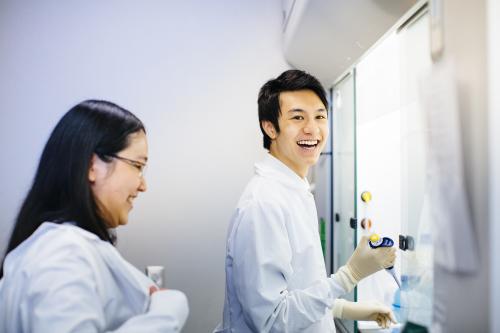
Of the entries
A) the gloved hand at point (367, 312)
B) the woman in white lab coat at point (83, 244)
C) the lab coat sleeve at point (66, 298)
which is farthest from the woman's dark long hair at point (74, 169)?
the gloved hand at point (367, 312)

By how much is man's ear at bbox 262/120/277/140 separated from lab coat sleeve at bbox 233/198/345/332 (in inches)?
14.1

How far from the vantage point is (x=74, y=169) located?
2.83 feet

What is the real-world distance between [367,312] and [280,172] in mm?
584

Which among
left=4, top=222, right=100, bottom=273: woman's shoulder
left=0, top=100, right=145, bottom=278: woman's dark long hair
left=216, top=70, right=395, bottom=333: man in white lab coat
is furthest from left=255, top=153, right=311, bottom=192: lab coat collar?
left=4, top=222, right=100, bottom=273: woman's shoulder

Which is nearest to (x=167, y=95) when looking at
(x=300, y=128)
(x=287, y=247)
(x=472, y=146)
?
(x=300, y=128)

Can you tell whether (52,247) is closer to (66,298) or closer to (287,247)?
(66,298)

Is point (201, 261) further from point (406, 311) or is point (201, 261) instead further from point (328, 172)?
point (406, 311)

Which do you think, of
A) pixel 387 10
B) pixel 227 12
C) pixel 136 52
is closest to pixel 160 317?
pixel 387 10

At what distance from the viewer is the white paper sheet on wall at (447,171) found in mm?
557

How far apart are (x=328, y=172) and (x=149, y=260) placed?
46.0 inches

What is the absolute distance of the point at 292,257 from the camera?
124 cm

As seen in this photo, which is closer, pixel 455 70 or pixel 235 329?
pixel 455 70

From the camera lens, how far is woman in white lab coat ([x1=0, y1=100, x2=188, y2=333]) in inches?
28.2

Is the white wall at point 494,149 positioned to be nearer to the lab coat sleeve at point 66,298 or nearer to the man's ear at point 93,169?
the lab coat sleeve at point 66,298
